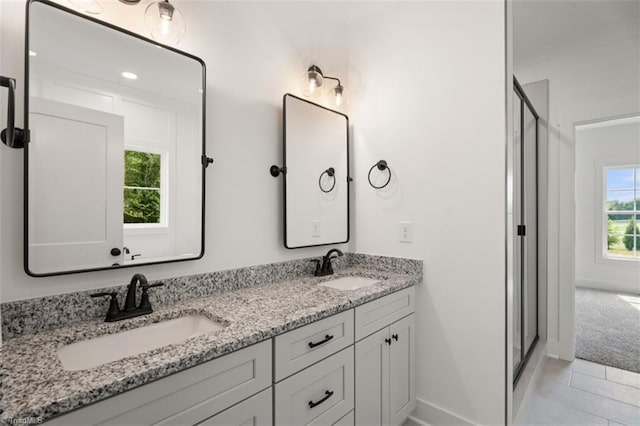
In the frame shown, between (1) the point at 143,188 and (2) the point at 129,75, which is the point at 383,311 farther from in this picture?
(2) the point at 129,75

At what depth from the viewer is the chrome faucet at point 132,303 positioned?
1.12m

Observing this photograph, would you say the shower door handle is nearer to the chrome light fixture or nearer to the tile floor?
the chrome light fixture

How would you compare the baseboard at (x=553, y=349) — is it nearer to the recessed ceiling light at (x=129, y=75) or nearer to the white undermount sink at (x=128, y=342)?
the white undermount sink at (x=128, y=342)

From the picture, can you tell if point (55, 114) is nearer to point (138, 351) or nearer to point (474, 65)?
point (138, 351)

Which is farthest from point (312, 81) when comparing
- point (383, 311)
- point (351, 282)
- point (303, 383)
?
point (303, 383)

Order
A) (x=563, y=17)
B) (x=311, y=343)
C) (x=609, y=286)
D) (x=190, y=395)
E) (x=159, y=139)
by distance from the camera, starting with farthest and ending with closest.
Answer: (x=609, y=286), (x=563, y=17), (x=159, y=139), (x=311, y=343), (x=190, y=395)

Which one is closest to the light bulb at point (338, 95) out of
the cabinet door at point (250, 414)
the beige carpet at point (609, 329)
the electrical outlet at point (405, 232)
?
the electrical outlet at point (405, 232)

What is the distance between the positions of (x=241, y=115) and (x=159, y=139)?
1.51 feet

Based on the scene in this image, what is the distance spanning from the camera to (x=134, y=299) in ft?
3.86

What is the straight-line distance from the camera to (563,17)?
238cm

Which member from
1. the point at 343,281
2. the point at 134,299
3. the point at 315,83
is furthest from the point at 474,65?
the point at 134,299

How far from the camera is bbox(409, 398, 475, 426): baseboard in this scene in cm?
171

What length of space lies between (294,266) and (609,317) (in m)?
4.00

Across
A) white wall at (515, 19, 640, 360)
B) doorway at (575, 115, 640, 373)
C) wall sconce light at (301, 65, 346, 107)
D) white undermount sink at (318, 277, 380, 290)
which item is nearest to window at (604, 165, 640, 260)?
doorway at (575, 115, 640, 373)
